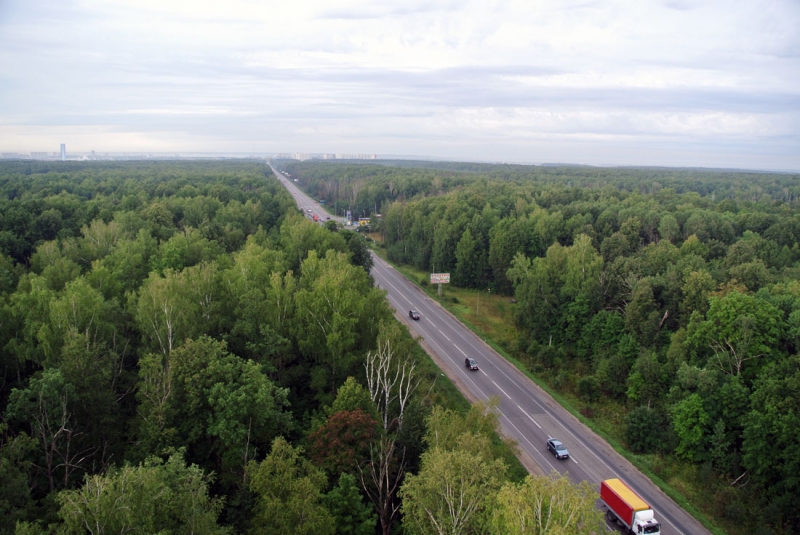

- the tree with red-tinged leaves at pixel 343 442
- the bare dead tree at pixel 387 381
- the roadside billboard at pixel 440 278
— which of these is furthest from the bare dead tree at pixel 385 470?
the roadside billboard at pixel 440 278

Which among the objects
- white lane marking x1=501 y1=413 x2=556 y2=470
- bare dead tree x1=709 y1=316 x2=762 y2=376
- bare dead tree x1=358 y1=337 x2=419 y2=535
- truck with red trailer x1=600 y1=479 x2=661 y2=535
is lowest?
white lane marking x1=501 y1=413 x2=556 y2=470

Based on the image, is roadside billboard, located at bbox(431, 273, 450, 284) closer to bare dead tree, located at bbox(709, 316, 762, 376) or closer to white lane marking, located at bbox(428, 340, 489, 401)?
white lane marking, located at bbox(428, 340, 489, 401)

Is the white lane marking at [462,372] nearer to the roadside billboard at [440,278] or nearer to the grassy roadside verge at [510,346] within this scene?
the grassy roadside verge at [510,346]

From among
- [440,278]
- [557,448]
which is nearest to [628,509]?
[557,448]

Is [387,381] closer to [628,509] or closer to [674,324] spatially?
[628,509]

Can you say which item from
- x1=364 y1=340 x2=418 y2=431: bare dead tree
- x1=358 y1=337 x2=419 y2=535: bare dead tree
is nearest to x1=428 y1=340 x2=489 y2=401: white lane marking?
x1=364 y1=340 x2=418 y2=431: bare dead tree

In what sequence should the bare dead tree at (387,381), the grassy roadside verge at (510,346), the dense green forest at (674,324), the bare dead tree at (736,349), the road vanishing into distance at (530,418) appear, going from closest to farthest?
1. the bare dead tree at (387,381)
2. the dense green forest at (674,324)
3. the road vanishing into distance at (530,418)
4. the grassy roadside verge at (510,346)
5. the bare dead tree at (736,349)
